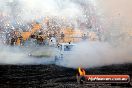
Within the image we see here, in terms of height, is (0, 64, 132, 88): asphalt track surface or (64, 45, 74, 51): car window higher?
(64, 45, 74, 51): car window

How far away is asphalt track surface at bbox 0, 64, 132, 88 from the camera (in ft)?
50.8

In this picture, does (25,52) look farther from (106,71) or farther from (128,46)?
(128,46)

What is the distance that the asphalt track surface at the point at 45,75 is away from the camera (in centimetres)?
1548

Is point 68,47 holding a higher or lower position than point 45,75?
higher

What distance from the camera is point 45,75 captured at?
17469 mm

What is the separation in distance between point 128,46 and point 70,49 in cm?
387

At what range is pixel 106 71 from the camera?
61.0ft

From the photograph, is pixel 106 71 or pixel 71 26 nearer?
pixel 106 71

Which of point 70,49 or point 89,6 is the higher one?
point 89,6

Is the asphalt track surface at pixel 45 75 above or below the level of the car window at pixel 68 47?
below

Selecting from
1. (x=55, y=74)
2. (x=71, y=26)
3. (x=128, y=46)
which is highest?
(x=71, y=26)

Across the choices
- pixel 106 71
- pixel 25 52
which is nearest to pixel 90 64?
pixel 106 71

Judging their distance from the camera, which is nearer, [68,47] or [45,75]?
[45,75]

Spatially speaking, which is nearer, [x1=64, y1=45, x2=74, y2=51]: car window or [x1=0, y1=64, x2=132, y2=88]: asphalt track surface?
[x1=0, y1=64, x2=132, y2=88]: asphalt track surface
